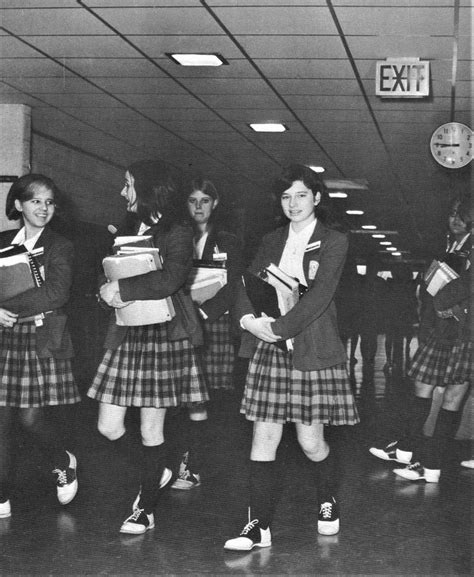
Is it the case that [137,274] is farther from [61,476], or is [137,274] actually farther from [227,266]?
[227,266]

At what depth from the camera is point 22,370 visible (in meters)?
3.83

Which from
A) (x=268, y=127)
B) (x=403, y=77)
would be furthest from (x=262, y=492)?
(x=268, y=127)

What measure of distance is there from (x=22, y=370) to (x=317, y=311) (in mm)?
1361

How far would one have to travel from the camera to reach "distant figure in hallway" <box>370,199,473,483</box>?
4621 millimetres

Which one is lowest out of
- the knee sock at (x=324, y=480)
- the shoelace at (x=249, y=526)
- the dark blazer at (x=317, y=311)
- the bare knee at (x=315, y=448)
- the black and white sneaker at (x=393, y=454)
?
the black and white sneaker at (x=393, y=454)

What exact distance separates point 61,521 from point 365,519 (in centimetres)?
135

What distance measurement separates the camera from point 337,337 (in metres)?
3.55

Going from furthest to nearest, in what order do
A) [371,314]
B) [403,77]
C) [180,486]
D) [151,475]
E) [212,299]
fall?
[371,314] < [403,77] < [212,299] < [180,486] < [151,475]

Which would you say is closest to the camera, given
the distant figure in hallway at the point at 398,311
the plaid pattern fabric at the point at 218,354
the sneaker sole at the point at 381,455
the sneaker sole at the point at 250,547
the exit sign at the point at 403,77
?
the sneaker sole at the point at 250,547

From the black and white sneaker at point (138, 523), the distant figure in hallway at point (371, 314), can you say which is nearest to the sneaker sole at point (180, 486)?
the black and white sneaker at point (138, 523)

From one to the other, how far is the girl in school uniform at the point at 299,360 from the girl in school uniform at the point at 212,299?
1139 mm

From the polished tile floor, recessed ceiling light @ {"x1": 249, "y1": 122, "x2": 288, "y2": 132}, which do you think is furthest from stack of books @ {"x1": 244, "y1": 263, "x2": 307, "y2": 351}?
recessed ceiling light @ {"x1": 249, "y1": 122, "x2": 288, "y2": 132}

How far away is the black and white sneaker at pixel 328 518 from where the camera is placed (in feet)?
11.9

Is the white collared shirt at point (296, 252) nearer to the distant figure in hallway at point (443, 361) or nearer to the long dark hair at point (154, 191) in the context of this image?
the long dark hair at point (154, 191)
